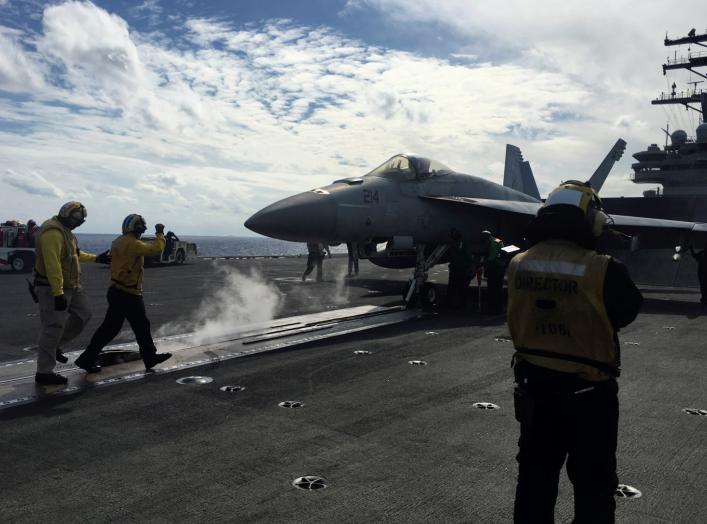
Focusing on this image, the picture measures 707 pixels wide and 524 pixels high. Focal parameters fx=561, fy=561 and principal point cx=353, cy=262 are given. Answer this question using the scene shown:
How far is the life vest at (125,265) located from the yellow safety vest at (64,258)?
470mm

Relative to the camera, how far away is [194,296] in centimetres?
1644

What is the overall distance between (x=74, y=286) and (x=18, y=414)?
74.4 inches

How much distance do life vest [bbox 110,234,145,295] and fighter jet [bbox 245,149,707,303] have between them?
380cm

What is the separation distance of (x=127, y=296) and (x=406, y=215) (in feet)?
25.4

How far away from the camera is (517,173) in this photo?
82.1 ft

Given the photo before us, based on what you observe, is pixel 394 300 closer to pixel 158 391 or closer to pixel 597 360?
pixel 158 391

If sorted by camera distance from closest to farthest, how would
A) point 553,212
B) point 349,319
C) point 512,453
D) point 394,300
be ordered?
point 553,212 < point 512,453 < point 349,319 < point 394,300

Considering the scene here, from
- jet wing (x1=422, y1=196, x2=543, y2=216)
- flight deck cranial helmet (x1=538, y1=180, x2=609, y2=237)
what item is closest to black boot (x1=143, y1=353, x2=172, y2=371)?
flight deck cranial helmet (x1=538, y1=180, x2=609, y2=237)

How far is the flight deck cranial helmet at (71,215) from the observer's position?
22.9 feet

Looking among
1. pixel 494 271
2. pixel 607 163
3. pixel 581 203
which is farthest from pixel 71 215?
pixel 607 163

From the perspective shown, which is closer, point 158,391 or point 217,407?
→ point 217,407

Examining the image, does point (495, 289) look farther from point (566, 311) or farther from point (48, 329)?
point (566, 311)

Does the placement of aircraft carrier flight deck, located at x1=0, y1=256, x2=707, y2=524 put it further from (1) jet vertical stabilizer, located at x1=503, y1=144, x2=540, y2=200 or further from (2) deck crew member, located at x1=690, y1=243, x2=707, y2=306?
(1) jet vertical stabilizer, located at x1=503, y1=144, x2=540, y2=200

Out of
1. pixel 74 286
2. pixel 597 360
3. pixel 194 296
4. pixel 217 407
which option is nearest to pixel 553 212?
pixel 597 360
